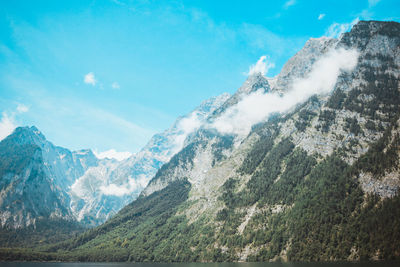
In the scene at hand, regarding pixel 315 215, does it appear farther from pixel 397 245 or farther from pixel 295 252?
pixel 397 245

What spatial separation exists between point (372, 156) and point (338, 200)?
40418 millimetres

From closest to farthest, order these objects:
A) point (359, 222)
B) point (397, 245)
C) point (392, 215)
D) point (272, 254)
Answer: point (397, 245)
point (392, 215)
point (359, 222)
point (272, 254)

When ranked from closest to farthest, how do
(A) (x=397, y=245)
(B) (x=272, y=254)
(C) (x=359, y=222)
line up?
(A) (x=397, y=245) < (C) (x=359, y=222) < (B) (x=272, y=254)

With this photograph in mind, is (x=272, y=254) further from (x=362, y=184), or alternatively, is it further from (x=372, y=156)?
(x=372, y=156)

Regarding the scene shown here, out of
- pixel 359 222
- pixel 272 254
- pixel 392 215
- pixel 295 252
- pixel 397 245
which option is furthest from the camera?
pixel 272 254

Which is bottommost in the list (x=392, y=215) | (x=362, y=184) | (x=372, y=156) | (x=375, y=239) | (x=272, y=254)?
(x=272, y=254)

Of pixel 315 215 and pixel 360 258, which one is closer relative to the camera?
pixel 360 258

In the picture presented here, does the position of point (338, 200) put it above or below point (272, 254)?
above

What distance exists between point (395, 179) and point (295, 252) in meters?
76.7

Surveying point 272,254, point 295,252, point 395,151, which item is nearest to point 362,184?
point 395,151

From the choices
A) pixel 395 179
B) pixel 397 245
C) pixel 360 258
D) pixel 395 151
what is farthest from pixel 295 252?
pixel 395 151

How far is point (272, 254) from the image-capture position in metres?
199

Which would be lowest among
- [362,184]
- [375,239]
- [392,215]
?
[375,239]

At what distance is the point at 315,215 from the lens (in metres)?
196
